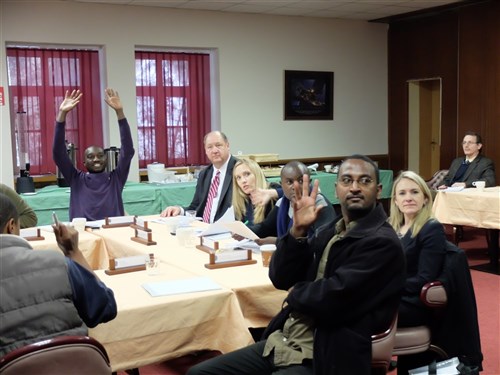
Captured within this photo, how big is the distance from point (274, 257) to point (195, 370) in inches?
21.3

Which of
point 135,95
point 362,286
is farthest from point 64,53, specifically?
point 362,286

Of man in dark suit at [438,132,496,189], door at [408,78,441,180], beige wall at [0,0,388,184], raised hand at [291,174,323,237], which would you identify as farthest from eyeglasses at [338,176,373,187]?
door at [408,78,441,180]

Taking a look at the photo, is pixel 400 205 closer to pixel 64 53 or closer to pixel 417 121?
pixel 64 53

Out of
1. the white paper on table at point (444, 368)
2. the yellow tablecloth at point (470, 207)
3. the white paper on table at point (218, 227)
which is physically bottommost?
the white paper on table at point (444, 368)

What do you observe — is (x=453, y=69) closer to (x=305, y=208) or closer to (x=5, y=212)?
(x=305, y=208)

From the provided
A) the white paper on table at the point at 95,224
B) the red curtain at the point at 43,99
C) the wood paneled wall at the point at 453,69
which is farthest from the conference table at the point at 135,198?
the wood paneled wall at the point at 453,69

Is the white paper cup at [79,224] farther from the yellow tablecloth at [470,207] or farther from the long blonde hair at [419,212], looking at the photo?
the yellow tablecloth at [470,207]

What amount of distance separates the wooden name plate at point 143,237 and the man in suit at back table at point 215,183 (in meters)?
0.68

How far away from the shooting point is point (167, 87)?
8211mm

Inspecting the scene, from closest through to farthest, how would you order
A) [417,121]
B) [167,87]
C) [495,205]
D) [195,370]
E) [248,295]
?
[195,370]
[248,295]
[495,205]
[167,87]
[417,121]

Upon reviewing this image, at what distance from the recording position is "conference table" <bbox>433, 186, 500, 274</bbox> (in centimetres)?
579

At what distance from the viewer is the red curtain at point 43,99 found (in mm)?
7289

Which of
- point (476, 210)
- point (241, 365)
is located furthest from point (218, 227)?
point (476, 210)

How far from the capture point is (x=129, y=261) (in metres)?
3.04
